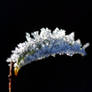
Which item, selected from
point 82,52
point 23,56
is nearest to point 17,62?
point 23,56

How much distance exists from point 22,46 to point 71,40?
0.29 ft

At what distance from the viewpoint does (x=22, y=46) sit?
13.9 inches

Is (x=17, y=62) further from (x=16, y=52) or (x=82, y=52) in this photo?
(x=82, y=52)

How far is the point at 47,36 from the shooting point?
1.19 ft

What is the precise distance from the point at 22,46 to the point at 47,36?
45 millimetres

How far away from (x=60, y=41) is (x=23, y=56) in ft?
0.21

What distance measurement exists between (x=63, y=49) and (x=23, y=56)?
0.07 metres

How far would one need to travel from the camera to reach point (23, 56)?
348 mm

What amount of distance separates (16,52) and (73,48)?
10 centimetres

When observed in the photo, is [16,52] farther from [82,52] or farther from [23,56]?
[82,52]

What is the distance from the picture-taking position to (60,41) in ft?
1.17

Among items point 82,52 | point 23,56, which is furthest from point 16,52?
point 82,52

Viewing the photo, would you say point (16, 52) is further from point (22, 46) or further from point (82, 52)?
point (82, 52)

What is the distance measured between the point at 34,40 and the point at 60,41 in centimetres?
4
